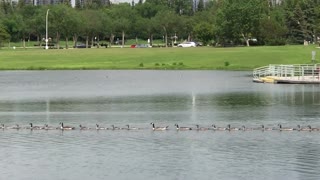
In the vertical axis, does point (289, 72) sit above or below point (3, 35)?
below

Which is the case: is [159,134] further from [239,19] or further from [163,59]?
[239,19]

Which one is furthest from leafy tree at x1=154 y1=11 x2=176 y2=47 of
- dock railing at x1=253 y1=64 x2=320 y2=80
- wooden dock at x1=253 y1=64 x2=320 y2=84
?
dock railing at x1=253 y1=64 x2=320 y2=80

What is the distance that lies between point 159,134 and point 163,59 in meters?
76.3

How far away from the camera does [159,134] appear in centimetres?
3881

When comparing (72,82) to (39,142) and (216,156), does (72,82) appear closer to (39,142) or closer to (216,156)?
(39,142)

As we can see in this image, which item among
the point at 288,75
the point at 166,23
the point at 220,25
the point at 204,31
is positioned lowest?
the point at 288,75

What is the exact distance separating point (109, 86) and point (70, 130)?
113 feet

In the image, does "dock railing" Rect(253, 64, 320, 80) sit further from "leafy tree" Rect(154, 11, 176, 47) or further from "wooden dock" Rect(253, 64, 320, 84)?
"leafy tree" Rect(154, 11, 176, 47)

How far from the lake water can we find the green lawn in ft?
94.3

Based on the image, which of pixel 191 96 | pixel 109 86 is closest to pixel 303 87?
pixel 191 96

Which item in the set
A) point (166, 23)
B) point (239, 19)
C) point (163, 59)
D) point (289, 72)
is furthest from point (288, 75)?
point (166, 23)

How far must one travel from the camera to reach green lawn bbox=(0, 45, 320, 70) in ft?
351

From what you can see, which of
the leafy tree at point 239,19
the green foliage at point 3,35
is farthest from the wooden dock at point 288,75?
the green foliage at point 3,35

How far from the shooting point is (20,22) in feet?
635
